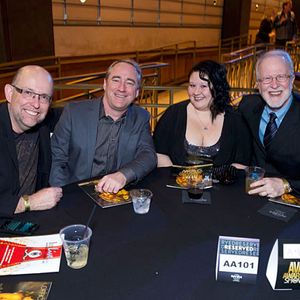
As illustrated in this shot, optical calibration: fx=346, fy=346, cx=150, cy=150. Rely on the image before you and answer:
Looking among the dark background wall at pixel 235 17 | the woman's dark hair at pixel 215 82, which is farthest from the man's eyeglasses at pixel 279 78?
the dark background wall at pixel 235 17

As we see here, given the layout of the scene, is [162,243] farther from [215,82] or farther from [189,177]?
[215,82]

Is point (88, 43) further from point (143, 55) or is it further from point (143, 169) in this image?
point (143, 169)

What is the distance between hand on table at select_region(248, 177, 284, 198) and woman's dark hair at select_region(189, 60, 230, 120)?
0.79 meters

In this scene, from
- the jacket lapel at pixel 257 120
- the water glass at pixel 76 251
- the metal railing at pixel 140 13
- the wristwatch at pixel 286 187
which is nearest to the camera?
the water glass at pixel 76 251

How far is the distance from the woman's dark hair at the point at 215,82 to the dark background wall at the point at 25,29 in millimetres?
3746

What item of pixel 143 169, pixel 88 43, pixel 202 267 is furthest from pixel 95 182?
pixel 88 43

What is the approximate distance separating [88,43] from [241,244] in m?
6.27

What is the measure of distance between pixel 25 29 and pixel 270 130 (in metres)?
4.41

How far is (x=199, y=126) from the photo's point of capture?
7.71 ft

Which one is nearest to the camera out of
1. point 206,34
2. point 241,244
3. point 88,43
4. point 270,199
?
point 241,244

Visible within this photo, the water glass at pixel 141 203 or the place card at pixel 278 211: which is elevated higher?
the water glass at pixel 141 203

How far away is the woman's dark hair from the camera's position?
2.25m

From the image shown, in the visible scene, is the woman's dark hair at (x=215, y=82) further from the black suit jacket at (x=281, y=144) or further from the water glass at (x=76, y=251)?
the water glass at (x=76, y=251)

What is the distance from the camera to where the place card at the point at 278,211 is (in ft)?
4.74
